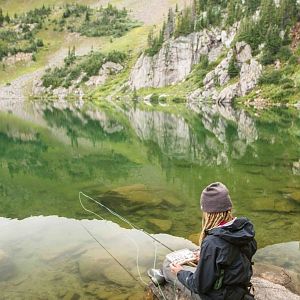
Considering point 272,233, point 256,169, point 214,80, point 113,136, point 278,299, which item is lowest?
point 214,80

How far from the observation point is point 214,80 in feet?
440

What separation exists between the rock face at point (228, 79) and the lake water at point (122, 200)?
77324 millimetres

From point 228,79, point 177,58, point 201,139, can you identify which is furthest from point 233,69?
point 201,139

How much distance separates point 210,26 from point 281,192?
500ft

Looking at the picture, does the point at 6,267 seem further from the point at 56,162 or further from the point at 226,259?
the point at 56,162

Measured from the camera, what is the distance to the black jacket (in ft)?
20.8

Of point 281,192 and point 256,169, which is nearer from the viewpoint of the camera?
point 281,192

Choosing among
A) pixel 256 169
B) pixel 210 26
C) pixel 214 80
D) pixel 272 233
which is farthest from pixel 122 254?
pixel 210 26

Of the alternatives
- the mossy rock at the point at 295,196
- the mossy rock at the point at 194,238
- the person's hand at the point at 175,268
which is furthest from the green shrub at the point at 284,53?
the person's hand at the point at 175,268

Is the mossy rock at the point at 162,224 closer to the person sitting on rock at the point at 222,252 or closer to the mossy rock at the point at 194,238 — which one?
the mossy rock at the point at 194,238

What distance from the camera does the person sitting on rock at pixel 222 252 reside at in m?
6.34

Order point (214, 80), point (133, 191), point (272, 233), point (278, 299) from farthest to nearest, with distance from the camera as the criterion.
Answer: point (214, 80) < point (133, 191) < point (272, 233) < point (278, 299)

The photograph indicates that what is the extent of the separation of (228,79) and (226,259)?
422 ft

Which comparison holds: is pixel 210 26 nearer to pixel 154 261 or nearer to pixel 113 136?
pixel 113 136
